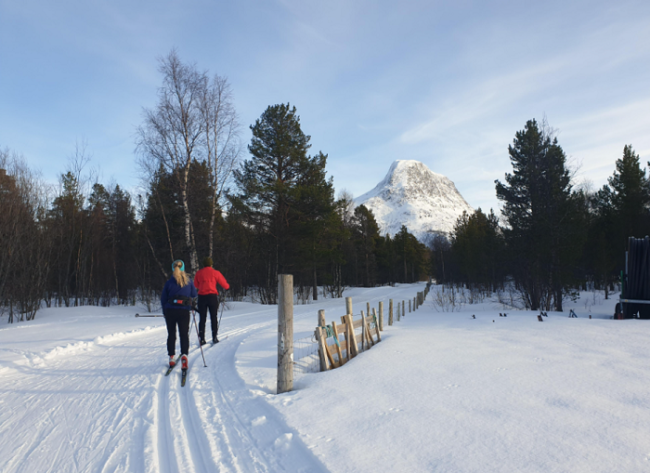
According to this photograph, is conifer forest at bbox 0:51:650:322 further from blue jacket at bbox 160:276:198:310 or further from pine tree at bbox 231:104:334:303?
blue jacket at bbox 160:276:198:310

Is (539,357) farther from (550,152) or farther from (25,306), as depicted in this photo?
(25,306)

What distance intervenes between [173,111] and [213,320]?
1330 cm

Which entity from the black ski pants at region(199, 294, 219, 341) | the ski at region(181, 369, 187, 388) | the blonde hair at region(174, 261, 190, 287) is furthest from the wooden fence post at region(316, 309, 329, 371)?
the black ski pants at region(199, 294, 219, 341)

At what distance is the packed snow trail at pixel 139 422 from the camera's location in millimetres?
3197

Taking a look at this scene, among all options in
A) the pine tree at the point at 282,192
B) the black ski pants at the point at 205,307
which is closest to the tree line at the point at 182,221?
the pine tree at the point at 282,192

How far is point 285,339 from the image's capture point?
17.1ft

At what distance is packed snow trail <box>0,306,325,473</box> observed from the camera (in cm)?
320

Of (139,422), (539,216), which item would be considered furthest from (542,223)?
(139,422)

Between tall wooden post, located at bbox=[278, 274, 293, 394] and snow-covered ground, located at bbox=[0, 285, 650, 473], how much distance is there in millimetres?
244

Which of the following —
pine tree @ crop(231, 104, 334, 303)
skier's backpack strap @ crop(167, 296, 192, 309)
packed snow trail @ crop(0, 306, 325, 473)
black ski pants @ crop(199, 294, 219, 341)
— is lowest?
packed snow trail @ crop(0, 306, 325, 473)

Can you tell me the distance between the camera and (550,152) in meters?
19.9

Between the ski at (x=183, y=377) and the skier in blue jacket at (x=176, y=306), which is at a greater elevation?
the skier in blue jacket at (x=176, y=306)

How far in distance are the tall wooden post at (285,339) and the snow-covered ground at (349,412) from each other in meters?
0.24

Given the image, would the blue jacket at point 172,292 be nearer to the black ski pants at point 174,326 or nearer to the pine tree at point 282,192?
the black ski pants at point 174,326
